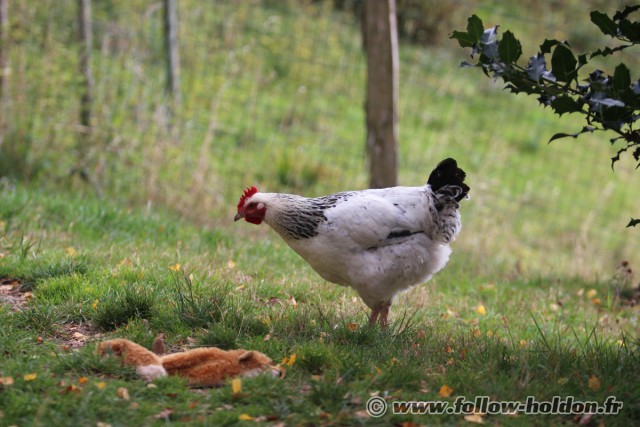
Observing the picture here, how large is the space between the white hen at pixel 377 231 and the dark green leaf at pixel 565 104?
1.23 metres

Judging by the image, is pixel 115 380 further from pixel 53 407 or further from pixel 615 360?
pixel 615 360

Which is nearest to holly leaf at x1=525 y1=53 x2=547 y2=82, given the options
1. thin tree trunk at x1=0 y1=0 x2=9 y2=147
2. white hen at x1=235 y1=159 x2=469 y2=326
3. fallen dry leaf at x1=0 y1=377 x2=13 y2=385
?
white hen at x1=235 y1=159 x2=469 y2=326

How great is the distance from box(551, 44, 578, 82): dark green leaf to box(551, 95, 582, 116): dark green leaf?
12 cm

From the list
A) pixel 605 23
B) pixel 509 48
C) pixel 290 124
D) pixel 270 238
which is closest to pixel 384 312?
pixel 509 48

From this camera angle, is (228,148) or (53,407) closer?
(53,407)

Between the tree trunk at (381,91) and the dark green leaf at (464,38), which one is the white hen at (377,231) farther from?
the tree trunk at (381,91)

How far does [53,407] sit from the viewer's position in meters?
3.47

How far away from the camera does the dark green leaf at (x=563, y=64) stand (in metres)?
3.89

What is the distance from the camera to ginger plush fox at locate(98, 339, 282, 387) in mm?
3834

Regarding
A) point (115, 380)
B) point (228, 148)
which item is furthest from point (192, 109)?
point (115, 380)

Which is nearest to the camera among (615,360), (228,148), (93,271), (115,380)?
(115,380)

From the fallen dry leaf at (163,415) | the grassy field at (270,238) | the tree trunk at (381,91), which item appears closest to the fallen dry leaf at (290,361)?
the grassy field at (270,238)

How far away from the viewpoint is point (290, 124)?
11367 millimetres

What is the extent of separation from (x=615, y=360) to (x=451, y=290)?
273 cm
